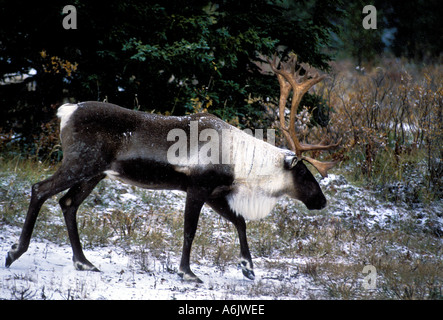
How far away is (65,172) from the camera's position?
4383 millimetres

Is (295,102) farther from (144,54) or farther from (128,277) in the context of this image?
(128,277)

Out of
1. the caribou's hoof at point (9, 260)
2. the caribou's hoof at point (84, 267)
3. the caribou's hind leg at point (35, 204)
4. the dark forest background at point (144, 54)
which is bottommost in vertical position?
the caribou's hoof at point (84, 267)

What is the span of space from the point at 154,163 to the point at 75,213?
3.06 feet

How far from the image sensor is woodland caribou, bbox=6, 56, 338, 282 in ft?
14.5

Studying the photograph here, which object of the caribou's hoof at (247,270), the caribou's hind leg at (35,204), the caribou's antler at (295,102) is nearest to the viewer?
the caribou's hind leg at (35,204)

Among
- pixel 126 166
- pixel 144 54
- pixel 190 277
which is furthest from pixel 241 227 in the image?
pixel 144 54

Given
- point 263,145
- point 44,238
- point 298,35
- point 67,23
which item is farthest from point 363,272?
point 67,23

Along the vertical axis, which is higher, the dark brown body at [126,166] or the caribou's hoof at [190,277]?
the dark brown body at [126,166]

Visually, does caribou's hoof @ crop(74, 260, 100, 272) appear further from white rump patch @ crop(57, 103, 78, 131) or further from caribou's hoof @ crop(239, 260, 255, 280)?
caribou's hoof @ crop(239, 260, 255, 280)

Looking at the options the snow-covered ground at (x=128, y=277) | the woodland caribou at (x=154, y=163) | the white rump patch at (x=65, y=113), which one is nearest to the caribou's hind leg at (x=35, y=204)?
the woodland caribou at (x=154, y=163)

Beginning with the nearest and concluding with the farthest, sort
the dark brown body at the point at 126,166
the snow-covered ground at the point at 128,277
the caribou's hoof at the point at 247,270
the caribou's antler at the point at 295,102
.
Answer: the snow-covered ground at the point at 128,277
the dark brown body at the point at 126,166
the caribou's hoof at the point at 247,270
the caribou's antler at the point at 295,102

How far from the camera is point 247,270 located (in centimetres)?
486

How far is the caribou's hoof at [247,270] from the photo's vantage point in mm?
4820

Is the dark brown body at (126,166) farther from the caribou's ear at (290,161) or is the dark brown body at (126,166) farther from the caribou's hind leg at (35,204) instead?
the caribou's ear at (290,161)
